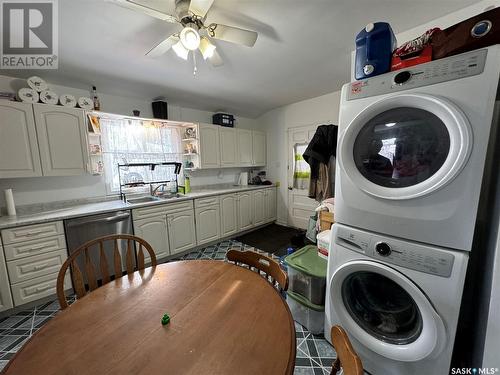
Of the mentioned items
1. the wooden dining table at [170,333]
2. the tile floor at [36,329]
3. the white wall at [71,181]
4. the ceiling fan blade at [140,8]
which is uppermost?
the ceiling fan blade at [140,8]

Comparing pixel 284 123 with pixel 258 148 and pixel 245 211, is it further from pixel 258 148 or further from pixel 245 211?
pixel 245 211

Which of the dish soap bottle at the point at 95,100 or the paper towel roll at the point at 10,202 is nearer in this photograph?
the paper towel roll at the point at 10,202

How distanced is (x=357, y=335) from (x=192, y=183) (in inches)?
121

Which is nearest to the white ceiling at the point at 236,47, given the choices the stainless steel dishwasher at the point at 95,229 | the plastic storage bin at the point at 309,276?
the stainless steel dishwasher at the point at 95,229

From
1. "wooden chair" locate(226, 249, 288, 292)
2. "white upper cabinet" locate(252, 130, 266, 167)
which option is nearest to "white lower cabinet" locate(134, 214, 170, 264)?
"wooden chair" locate(226, 249, 288, 292)

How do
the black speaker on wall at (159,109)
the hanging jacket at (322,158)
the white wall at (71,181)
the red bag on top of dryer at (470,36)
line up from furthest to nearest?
the black speaker on wall at (159,109) → the hanging jacket at (322,158) → the white wall at (71,181) → the red bag on top of dryer at (470,36)

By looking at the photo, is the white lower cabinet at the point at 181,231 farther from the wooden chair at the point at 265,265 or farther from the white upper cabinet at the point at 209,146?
the wooden chair at the point at 265,265

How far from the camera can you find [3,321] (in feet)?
5.73

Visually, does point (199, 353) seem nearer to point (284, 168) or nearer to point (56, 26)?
point (56, 26)

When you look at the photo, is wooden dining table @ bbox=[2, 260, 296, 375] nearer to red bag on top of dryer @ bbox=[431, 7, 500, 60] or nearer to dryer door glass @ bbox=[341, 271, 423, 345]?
dryer door glass @ bbox=[341, 271, 423, 345]

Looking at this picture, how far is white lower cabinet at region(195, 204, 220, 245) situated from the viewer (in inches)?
116

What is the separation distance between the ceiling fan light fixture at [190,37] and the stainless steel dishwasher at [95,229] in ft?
6.12

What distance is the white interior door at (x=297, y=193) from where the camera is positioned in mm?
3654

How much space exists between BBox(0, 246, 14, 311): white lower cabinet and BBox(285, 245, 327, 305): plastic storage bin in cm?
240
